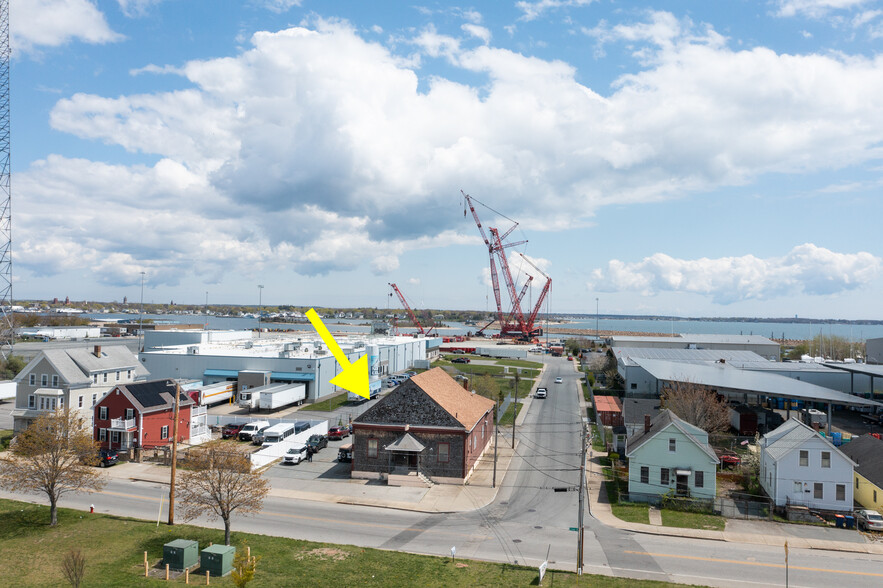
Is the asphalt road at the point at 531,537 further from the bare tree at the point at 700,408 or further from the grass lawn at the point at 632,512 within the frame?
the bare tree at the point at 700,408

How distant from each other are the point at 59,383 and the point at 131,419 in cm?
1104

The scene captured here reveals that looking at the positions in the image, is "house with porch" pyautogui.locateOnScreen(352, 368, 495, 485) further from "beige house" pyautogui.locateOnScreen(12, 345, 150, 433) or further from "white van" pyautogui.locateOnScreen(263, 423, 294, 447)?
"beige house" pyautogui.locateOnScreen(12, 345, 150, 433)

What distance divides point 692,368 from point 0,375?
91844 mm

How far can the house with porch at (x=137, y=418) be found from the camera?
4594 cm

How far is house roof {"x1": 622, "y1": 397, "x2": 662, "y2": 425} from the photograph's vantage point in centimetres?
5081

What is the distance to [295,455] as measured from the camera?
44.6 meters

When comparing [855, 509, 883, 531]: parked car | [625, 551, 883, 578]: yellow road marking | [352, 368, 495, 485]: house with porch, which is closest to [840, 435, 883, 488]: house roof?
[855, 509, 883, 531]: parked car

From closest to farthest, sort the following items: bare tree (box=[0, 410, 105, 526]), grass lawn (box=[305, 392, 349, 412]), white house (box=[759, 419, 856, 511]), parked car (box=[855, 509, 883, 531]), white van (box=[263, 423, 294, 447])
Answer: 1. bare tree (box=[0, 410, 105, 526])
2. parked car (box=[855, 509, 883, 531])
3. white house (box=[759, 419, 856, 511])
4. white van (box=[263, 423, 294, 447])
5. grass lawn (box=[305, 392, 349, 412])

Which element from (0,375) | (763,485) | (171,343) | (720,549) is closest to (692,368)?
(763,485)

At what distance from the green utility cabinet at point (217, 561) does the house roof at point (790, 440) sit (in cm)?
3313

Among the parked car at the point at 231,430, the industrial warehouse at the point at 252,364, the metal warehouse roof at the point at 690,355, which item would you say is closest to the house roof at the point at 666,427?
the parked car at the point at 231,430

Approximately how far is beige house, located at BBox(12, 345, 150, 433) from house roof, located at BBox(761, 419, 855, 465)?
55354 mm

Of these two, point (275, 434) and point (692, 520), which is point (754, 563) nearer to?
point (692, 520)

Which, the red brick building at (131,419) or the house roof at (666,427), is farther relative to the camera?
the red brick building at (131,419)
